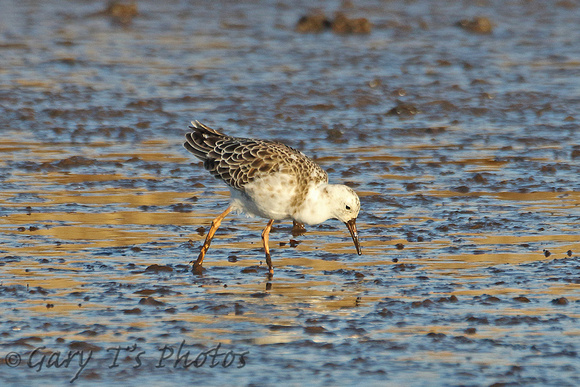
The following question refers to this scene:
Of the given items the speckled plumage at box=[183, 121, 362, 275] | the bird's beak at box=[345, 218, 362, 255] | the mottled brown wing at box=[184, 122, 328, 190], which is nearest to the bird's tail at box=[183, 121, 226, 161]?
the mottled brown wing at box=[184, 122, 328, 190]

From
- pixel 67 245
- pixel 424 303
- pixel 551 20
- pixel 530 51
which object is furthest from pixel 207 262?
pixel 551 20

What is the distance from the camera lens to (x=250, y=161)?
10.1 metres

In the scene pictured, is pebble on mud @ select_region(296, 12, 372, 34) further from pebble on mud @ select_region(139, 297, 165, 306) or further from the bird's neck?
pebble on mud @ select_region(139, 297, 165, 306)

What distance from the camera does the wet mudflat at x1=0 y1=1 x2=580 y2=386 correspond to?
743cm

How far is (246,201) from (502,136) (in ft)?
23.5

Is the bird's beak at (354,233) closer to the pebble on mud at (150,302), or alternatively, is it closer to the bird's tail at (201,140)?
the bird's tail at (201,140)

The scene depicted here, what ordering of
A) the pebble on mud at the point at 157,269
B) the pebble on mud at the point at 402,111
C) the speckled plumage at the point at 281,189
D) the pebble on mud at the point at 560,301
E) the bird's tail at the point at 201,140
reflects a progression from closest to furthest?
the pebble on mud at the point at 560,301 < the pebble on mud at the point at 157,269 < the speckled plumage at the point at 281,189 < the bird's tail at the point at 201,140 < the pebble on mud at the point at 402,111

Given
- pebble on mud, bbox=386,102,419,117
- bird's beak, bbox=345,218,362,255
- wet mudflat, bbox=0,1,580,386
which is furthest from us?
pebble on mud, bbox=386,102,419,117

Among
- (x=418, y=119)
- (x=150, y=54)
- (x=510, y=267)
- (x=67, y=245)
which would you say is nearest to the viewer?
(x=510, y=267)

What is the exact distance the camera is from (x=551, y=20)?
Answer: 30.7 metres

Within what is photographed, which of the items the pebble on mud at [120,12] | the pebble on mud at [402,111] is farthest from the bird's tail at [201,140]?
the pebble on mud at [120,12]

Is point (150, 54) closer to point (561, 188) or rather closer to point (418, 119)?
point (418, 119)

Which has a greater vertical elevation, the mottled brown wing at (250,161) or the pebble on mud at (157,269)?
the mottled brown wing at (250,161)

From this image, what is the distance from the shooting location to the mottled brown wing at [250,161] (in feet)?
32.8
